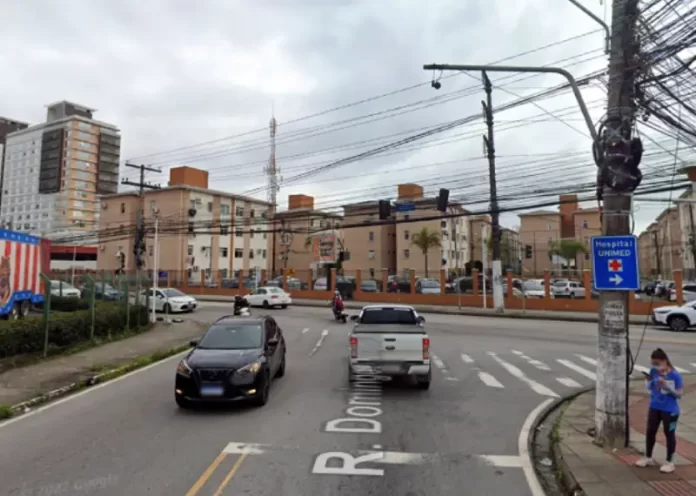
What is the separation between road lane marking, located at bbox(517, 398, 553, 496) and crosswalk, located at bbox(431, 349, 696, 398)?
1.51 meters

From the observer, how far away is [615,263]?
20.7 ft

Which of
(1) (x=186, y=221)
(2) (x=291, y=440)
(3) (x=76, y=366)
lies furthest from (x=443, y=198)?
(1) (x=186, y=221)

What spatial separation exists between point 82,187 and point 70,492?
123m

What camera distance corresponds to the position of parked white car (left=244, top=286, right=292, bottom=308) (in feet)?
109

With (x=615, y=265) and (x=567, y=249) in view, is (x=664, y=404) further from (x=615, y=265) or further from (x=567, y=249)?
(x=567, y=249)

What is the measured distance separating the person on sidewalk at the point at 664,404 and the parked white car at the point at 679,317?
19295mm

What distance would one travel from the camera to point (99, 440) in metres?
6.48

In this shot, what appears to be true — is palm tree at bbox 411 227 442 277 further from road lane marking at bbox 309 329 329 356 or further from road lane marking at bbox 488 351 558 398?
road lane marking at bbox 488 351 558 398

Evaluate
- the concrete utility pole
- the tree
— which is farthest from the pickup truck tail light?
the tree

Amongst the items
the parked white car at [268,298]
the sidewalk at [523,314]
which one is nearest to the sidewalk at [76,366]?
the sidewalk at [523,314]

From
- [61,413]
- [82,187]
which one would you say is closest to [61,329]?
[61,413]

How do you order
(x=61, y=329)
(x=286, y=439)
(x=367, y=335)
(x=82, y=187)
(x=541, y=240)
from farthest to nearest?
(x=82, y=187)
(x=541, y=240)
(x=61, y=329)
(x=367, y=335)
(x=286, y=439)

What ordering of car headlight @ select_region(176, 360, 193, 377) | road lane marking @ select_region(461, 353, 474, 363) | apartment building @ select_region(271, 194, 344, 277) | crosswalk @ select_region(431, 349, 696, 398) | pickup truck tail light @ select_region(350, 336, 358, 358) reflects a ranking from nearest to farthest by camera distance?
car headlight @ select_region(176, 360, 193, 377) < pickup truck tail light @ select_region(350, 336, 358, 358) < crosswalk @ select_region(431, 349, 696, 398) < road lane marking @ select_region(461, 353, 474, 363) < apartment building @ select_region(271, 194, 344, 277)

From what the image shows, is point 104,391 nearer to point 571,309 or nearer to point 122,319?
point 122,319
